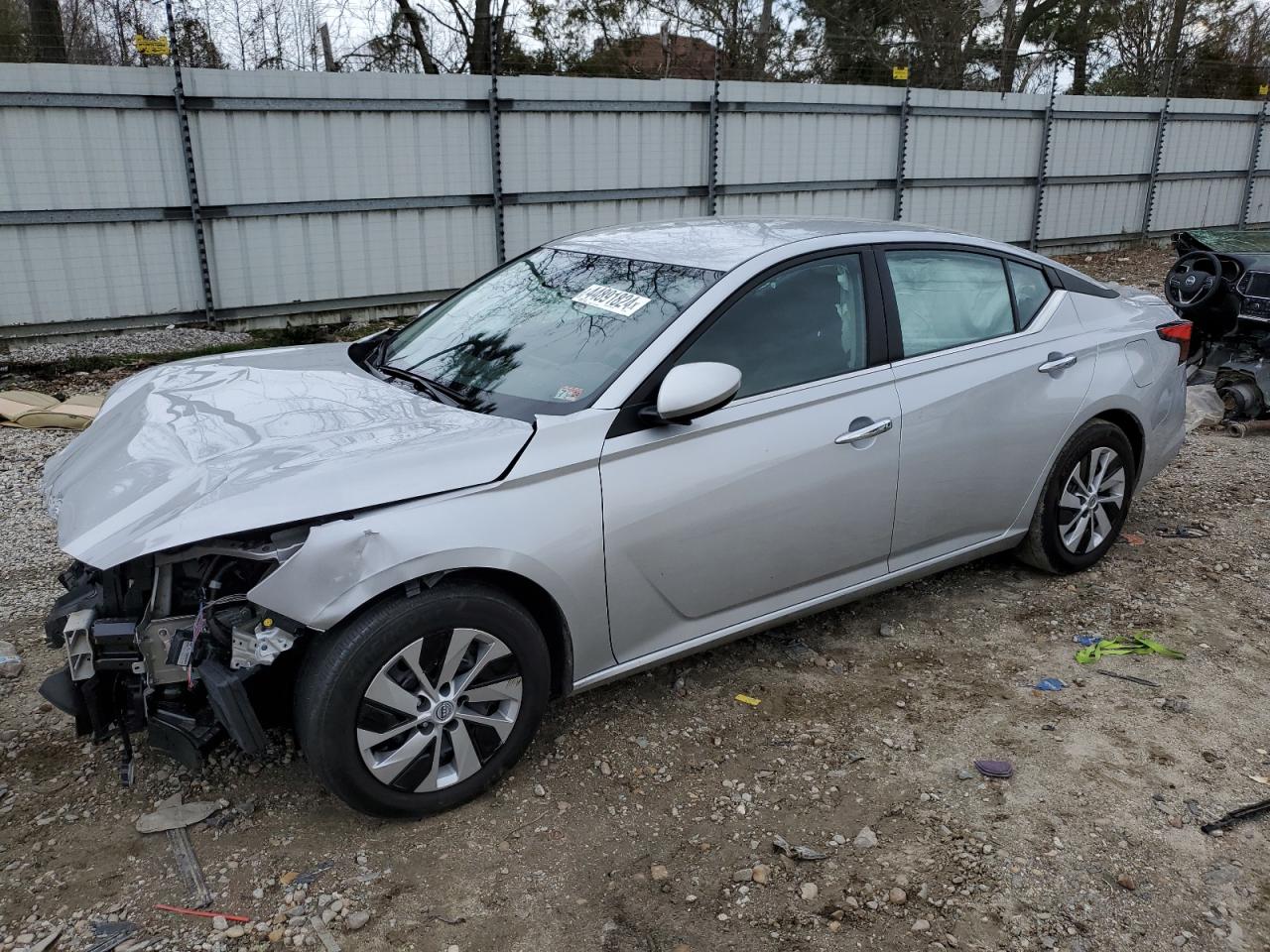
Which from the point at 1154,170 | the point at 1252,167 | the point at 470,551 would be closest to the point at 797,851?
the point at 470,551

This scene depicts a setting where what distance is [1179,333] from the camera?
16.1 feet

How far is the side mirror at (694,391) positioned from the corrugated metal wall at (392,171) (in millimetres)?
7778

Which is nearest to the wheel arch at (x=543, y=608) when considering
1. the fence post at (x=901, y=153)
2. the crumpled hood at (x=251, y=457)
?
the crumpled hood at (x=251, y=457)

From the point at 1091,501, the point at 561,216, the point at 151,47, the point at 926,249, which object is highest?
the point at 151,47

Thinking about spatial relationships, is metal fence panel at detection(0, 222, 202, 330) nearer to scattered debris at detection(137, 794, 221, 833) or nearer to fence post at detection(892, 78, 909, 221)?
scattered debris at detection(137, 794, 221, 833)

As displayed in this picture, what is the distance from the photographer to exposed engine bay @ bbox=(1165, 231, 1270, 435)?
265 inches

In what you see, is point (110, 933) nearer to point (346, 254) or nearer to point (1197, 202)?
point (346, 254)

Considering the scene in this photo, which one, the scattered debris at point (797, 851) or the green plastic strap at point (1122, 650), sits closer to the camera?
the scattered debris at point (797, 851)

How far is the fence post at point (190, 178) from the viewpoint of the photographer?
9062mm

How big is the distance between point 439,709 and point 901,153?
12462 mm

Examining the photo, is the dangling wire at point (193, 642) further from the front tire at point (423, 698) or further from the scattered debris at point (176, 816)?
the scattered debris at point (176, 816)

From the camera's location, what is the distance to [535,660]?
121 inches

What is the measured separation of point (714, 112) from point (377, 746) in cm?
1044

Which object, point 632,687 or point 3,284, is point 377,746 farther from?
point 3,284
